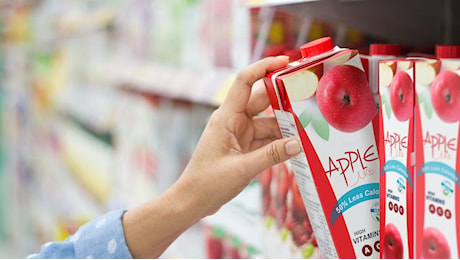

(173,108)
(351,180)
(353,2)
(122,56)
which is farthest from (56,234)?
(351,180)

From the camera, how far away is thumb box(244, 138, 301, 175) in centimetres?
87

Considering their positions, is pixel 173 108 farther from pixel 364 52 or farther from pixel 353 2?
pixel 364 52

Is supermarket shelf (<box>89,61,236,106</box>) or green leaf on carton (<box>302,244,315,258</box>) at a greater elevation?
supermarket shelf (<box>89,61,236,106</box>)

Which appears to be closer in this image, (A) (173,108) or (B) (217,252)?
(B) (217,252)

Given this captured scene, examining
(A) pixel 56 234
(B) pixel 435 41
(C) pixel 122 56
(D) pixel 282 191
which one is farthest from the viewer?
(A) pixel 56 234

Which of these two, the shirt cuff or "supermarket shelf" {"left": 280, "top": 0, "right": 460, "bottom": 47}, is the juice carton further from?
the shirt cuff

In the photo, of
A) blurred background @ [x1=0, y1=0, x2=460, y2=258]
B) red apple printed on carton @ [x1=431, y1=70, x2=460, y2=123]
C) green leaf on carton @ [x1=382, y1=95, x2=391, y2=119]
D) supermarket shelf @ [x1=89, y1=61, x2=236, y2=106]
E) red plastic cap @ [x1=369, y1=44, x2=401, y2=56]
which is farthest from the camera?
supermarket shelf @ [x1=89, y1=61, x2=236, y2=106]

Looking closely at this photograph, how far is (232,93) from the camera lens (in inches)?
41.4

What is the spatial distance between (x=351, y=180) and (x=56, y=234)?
3.01m

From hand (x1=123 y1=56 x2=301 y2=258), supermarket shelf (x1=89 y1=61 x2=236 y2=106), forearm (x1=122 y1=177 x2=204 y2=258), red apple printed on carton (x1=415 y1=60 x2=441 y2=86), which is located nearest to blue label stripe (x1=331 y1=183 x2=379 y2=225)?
hand (x1=123 y1=56 x2=301 y2=258)

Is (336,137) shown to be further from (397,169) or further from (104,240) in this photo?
(104,240)

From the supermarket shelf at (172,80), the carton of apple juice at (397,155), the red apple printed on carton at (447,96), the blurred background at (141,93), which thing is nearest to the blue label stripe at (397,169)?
the carton of apple juice at (397,155)

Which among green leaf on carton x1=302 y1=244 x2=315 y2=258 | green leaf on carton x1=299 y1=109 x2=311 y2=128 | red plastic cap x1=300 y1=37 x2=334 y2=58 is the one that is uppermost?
red plastic cap x1=300 y1=37 x2=334 y2=58

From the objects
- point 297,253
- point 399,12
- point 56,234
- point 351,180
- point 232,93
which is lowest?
point 56,234
